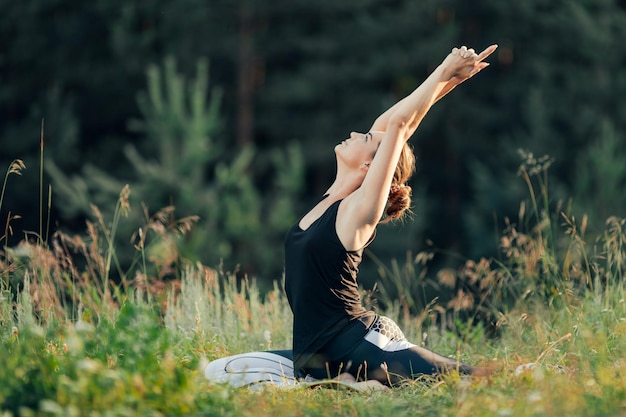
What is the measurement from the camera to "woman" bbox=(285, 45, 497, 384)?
3.50 m

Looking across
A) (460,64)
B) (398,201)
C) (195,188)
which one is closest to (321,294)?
(398,201)

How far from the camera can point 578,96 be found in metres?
18.2

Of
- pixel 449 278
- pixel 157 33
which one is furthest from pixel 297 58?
pixel 449 278

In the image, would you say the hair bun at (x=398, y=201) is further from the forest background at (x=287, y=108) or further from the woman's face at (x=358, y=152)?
the forest background at (x=287, y=108)

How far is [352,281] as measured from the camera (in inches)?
145

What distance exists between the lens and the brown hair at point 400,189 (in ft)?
12.8

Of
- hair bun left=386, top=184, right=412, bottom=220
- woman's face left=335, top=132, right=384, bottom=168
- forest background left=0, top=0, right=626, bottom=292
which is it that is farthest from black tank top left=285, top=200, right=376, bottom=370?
forest background left=0, top=0, right=626, bottom=292

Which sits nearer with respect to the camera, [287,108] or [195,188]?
[195,188]

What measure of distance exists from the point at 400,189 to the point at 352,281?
52cm

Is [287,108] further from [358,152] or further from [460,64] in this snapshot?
[460,64]

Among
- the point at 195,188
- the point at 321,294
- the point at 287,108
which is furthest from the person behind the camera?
the point at 287,108

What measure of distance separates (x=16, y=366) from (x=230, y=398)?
707mm

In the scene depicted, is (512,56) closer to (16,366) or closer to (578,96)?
(578,96)

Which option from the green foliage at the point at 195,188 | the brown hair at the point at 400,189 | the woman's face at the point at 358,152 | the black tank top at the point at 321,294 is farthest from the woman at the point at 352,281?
the green foliage at the point at 195,188
